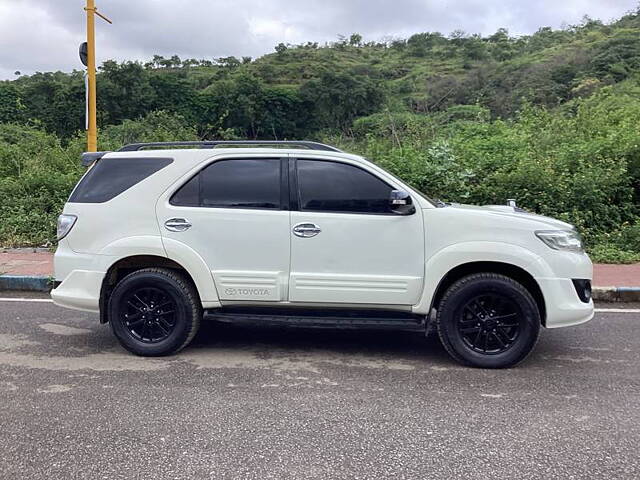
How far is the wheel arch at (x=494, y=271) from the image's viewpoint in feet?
15.4

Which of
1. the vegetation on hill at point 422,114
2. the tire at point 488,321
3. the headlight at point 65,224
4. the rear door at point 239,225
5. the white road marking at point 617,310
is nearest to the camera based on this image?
the tire at point 488,321

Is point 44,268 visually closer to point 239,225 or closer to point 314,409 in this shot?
point 239,225

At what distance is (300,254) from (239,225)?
583 mm

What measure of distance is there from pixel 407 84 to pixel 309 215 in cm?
7583

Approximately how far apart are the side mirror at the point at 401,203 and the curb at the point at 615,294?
3.76 m

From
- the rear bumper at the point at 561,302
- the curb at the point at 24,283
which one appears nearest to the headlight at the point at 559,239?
the rear bumper at the point at 561,302

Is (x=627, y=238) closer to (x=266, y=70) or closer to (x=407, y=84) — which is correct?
(x=407, y=84)

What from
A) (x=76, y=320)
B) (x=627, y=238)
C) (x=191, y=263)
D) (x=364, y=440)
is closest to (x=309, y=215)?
(x=191, y=263)

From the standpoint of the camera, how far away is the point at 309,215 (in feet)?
15.6

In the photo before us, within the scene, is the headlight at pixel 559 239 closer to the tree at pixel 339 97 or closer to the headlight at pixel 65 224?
the headlight at pixel 65 224

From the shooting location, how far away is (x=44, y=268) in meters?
8.45

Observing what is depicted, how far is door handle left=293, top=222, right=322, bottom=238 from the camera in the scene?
4.73 meters

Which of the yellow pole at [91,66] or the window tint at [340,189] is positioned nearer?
the window tint at [340,189]

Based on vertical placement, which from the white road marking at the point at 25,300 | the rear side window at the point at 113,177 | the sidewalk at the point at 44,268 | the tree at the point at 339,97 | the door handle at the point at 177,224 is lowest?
the white road marking at the point at 25,300
